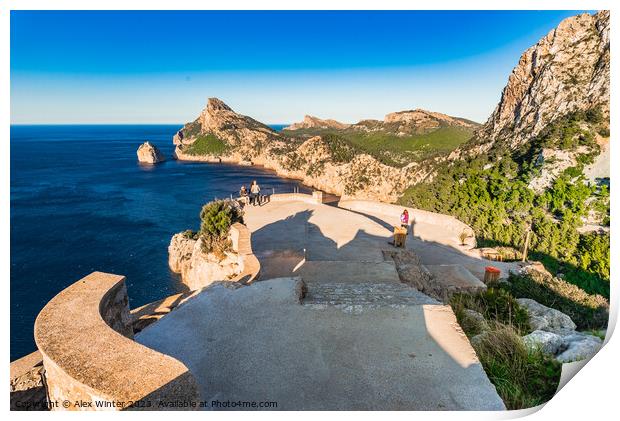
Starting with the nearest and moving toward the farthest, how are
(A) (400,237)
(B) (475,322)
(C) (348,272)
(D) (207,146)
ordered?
1. (B) (475,322)
2. (C) (348,272)
3. (A) (400,237)
4. (D) (207,146)

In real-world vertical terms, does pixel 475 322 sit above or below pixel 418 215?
above

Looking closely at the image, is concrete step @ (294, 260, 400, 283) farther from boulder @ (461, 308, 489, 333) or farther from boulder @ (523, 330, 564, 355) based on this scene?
boulder @ (523, 330, 564, 355)

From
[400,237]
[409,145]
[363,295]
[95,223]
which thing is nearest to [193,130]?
[409,145]

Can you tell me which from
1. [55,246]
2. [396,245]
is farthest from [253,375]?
[55,246]

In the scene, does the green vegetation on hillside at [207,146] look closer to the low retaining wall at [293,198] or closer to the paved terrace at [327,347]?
the low retaining wall at [293,198]

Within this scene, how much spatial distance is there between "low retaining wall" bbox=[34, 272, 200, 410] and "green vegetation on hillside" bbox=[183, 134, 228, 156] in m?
111

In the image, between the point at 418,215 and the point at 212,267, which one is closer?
Answer: the point at 212,267

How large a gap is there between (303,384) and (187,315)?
9.21ft

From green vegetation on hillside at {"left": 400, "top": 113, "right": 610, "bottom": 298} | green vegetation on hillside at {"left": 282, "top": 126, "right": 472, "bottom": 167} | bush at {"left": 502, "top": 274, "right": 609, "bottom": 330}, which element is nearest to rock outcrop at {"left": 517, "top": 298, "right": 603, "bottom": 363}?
green vegetation on hillside at {"left": 400, "top": 113, "right": 610, "bottom": 298}

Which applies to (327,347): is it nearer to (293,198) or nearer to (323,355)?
(323,355)

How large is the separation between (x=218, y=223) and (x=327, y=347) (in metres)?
9.25

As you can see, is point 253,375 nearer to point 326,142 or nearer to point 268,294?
point 268,294

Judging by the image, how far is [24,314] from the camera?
72.1 feet

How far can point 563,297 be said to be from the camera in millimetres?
10492
